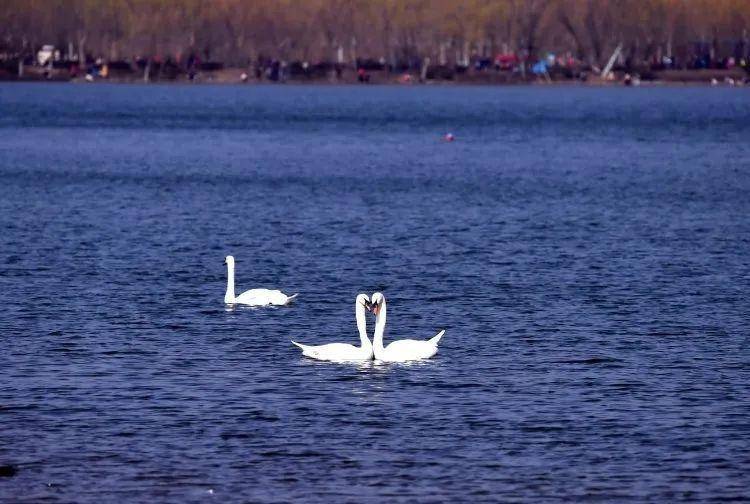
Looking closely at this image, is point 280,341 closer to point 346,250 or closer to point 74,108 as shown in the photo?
point 346,250

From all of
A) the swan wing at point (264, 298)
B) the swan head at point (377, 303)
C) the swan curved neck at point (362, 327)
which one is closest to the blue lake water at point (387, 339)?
the swan wing at point (264, 298)

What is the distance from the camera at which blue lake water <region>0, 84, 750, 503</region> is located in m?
19.8

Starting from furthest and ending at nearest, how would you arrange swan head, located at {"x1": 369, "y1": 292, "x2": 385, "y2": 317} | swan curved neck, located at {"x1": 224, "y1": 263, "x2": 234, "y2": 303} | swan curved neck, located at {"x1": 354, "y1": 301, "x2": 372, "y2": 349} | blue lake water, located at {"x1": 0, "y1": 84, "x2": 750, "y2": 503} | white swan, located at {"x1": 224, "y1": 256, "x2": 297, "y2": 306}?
swan curved neck, located at {"x1": 224, "y1": 263, "x2": 234, "y2": 303}
white swan, located at {"x1": 224, "y1": 256, "x2": 297, "y2": 306}
swan head, located at {"x1": 369, "y1": 292, "x2": 385, "y2": 317}
swan curved neck, located at {"x1": 354, "y1": 301, "x2": 372, "y2": 349}
blue lake water, located at {"x1": 0, "y1": 84, "x2": 750, "y2": 503}

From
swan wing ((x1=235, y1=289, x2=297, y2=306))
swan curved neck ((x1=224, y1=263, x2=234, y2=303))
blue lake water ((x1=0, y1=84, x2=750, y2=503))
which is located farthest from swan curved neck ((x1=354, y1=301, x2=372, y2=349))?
swan curved neck ((x1=224, y1=263, x2=234, y2=303))

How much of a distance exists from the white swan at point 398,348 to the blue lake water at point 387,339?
27 centimetres

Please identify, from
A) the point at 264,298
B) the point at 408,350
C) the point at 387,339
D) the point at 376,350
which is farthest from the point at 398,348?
the point at 264,298

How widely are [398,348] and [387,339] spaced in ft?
8.99

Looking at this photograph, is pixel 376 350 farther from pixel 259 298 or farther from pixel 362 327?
pixel 259 298

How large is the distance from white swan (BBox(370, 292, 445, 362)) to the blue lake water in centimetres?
27

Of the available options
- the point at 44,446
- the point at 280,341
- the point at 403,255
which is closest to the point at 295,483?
the point at 44,446

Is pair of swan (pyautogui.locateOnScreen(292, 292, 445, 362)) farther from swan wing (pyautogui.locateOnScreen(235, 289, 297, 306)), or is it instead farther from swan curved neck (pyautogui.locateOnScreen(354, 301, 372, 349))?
Result: swan wing (pyautogui.locateOnScreen(235, 289, 297, 306))

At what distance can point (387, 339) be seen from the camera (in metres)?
28.7

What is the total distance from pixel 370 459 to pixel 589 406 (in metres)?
4.29

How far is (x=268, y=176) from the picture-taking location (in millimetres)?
71750
